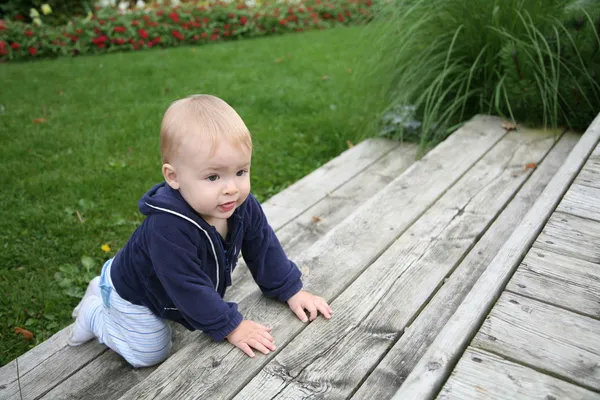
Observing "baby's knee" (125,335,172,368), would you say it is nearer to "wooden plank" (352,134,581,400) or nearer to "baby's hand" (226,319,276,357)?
"baby's hand" (226,319,276,357)

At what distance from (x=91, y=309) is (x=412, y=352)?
1339 mm

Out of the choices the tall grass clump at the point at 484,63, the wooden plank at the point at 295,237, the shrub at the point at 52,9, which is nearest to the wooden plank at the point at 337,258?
the tall grass clump at the point at 484,63

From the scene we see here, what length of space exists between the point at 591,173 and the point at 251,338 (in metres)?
1.65

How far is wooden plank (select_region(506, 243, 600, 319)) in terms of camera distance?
1.63 metres

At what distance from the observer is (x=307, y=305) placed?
1994 millimetres

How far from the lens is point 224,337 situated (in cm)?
187

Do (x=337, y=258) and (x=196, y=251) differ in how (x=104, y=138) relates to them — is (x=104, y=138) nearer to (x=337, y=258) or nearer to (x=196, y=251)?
(x=337, y=258)

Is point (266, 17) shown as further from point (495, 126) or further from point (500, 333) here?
point (500, 333)

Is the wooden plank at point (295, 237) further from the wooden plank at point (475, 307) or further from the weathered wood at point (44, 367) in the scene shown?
the wooden plank at point (475, 307)

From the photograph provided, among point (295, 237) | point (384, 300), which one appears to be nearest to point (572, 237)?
point (384, 300)

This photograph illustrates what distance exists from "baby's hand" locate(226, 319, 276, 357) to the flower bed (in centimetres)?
690

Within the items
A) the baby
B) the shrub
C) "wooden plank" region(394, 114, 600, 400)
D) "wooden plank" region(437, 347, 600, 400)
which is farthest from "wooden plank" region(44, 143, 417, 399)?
the shrub

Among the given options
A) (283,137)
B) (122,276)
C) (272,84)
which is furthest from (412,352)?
(272,84)

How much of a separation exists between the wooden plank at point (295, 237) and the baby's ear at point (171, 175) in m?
0.82
